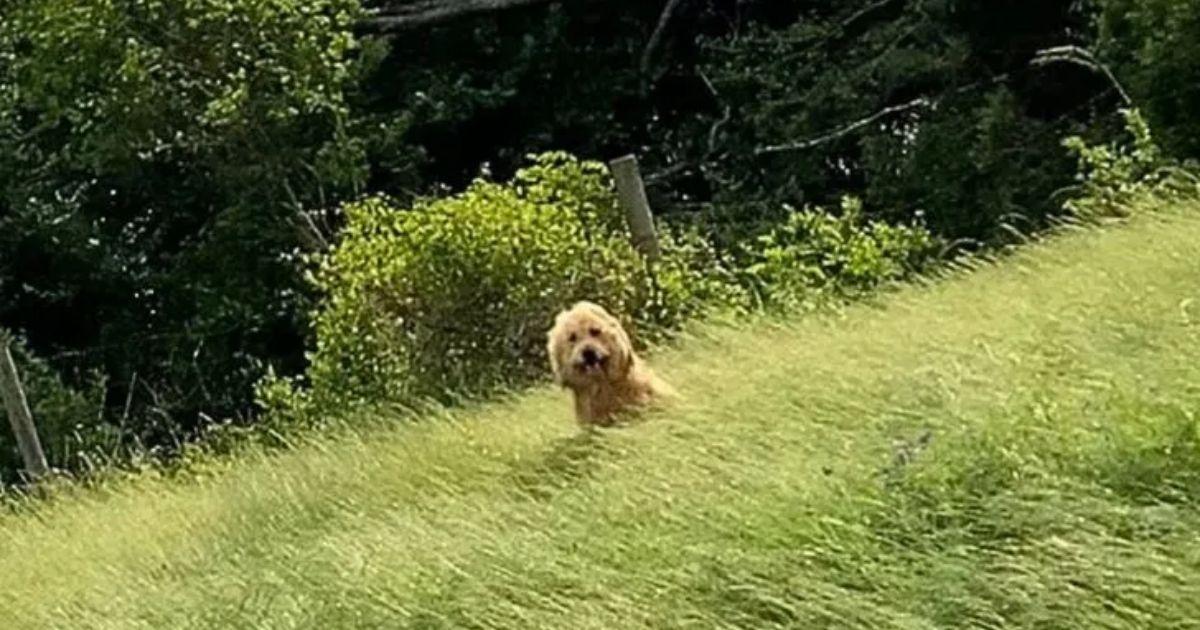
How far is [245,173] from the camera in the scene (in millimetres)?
18734

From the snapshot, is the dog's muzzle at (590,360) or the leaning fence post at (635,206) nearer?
the dog's muzzle at (590,360)

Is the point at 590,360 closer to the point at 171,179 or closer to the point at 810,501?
the point at 810,501

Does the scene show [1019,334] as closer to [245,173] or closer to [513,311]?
[513,311]

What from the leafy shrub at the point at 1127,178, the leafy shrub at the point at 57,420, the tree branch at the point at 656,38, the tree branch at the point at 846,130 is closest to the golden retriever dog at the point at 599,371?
the leafy shrub at the point at 1127,178

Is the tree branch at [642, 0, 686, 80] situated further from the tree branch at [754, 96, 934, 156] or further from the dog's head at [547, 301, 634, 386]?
the dog's head at [547, 301, 634, 386]

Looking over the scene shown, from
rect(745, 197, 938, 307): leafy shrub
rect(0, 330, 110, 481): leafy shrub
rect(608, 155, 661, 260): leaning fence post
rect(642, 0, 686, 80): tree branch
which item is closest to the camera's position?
rect(745, 197, 938, 307): leafy shrub

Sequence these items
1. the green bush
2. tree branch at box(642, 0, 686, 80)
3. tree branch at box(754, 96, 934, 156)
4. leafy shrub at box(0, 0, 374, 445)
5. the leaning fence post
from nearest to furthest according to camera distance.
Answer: the green bush < the leaning fence post < leafy shrub at box(0, 0, 374, 445) < tree branch at box(754, 96, 934, 156) < tree branch at box(642, 0, 686, 80)

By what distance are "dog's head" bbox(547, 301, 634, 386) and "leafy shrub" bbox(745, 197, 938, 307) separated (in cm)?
247

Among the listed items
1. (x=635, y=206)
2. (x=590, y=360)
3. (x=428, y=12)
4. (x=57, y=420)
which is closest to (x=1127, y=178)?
(x=635, y=206)

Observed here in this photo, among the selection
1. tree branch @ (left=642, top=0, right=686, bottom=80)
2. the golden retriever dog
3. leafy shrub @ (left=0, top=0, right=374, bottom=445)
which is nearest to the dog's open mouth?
the golden retriever dog

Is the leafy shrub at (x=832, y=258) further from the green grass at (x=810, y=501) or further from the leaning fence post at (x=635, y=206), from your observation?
the green grass at (x=810, y=501)

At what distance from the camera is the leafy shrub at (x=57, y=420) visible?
56.5 ft

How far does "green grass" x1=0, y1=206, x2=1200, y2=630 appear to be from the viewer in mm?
4926

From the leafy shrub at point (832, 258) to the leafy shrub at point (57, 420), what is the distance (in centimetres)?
523
